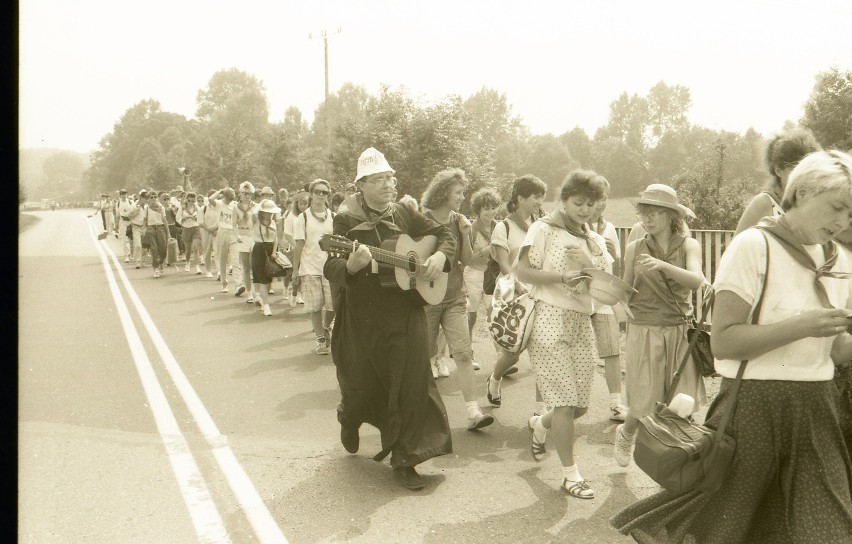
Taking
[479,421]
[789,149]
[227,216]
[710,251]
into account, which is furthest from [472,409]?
[227,216]

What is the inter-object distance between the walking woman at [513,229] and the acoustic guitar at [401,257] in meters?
1.36

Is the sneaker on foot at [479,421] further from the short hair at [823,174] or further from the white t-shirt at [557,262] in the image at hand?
the short hair at [823,174]

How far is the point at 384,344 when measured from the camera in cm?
468

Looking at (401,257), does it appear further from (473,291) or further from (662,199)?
(473,291)

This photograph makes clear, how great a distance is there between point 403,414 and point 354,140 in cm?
2708

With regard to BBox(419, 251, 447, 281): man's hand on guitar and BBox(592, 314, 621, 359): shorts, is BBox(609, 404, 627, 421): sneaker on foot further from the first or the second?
BBox(419, 251, 447, 281): man's hand on guitar

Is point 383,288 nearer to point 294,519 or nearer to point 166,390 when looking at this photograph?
point 294,519

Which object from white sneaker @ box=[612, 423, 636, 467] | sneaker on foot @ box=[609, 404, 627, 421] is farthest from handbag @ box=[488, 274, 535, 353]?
sneaker on foot @ box=[609, 404, 627, 421]

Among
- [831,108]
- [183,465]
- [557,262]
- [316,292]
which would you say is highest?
[831,108]

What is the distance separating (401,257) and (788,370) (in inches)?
99.3

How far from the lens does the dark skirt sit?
246cm

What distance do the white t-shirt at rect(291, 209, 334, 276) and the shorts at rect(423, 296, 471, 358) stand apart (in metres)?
3.05

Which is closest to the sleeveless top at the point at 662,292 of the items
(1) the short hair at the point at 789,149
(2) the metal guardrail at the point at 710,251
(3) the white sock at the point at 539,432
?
(1) the short hair at the point at 789,149

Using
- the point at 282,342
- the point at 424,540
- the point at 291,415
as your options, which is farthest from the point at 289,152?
the point at 424,540
